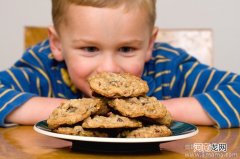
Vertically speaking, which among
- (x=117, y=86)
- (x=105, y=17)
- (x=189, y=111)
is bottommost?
(x=189, y=111)

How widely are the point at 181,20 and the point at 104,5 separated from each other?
5.18ft

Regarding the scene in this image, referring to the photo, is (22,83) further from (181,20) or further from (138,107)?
(181,20)

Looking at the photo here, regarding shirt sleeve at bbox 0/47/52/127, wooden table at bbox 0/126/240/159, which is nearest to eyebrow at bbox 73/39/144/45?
shirt sleeve at bbox 0/47/52/127

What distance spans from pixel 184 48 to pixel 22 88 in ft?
2.52

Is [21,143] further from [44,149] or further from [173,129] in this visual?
[173,129]

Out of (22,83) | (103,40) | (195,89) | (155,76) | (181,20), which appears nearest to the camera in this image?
(103,40)

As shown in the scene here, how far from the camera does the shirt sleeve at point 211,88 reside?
1.16 meters

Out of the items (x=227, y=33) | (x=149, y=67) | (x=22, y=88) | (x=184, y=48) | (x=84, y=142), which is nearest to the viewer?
(x=84, y=142)

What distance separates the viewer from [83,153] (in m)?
0.75

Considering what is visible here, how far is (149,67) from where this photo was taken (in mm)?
1695

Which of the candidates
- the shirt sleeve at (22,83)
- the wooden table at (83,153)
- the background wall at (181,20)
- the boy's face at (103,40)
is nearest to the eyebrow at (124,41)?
the boy's face at (103,40)

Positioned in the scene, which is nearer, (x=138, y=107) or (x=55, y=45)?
(x=138, y=107)

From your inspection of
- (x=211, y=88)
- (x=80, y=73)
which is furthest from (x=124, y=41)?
(x=211, y=88)

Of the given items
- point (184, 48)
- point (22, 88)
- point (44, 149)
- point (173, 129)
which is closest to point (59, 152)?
point (44, 149)
